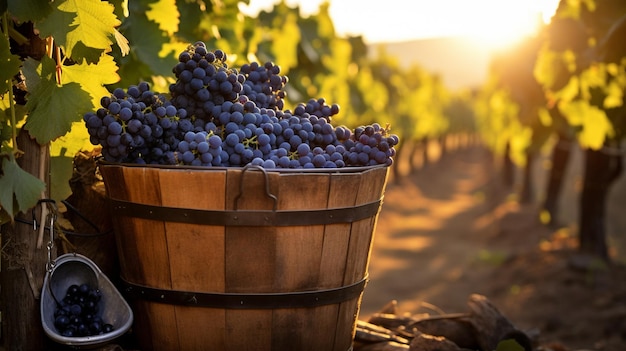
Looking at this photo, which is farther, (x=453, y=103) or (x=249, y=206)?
(x=453, y=103)

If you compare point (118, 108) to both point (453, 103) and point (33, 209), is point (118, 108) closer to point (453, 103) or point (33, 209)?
point (33, 209)

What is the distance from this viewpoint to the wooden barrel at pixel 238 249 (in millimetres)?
2502

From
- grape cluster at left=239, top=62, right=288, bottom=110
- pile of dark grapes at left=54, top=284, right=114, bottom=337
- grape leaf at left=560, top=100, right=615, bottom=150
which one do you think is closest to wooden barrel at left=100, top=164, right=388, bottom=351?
pile of dark grapes at left=54, top=284, right=114, bottom=337

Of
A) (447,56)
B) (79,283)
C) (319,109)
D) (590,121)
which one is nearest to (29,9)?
(79,283)

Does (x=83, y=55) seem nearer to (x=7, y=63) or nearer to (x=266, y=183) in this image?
(x=7, y=63)

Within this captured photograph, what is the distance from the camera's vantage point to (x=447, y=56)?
485 ft

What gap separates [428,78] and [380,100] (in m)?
14.9

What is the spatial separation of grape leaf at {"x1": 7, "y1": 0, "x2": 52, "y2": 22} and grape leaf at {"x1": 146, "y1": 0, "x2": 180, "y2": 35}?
43.5 inches

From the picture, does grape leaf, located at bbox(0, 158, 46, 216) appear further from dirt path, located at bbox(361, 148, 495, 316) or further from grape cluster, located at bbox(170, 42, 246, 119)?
dirt path, located at bbox(361, 148, 495, 316)

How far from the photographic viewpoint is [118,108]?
257 centimetres

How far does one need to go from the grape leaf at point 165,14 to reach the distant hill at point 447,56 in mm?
133767

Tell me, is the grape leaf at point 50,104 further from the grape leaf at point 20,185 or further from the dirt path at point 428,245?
the dirt path at point 428,245

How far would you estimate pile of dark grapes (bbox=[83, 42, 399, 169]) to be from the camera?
2562mm

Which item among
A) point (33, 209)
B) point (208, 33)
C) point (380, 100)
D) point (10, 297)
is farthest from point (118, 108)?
point (380, 100)
